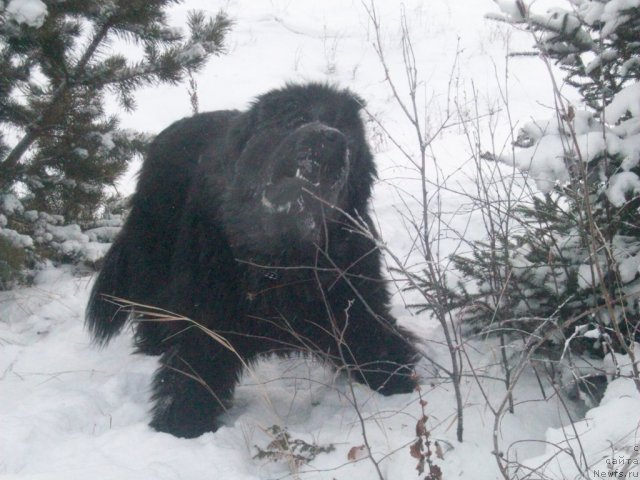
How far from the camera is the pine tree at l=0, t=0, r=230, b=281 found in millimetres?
4273

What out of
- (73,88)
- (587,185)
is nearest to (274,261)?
(587,185)

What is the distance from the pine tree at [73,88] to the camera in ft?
14.0

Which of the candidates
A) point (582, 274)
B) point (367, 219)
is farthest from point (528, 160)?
point (367, 219)

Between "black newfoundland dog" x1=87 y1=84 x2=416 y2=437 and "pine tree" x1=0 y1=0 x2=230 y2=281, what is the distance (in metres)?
1.25

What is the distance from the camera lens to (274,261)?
10.7ft

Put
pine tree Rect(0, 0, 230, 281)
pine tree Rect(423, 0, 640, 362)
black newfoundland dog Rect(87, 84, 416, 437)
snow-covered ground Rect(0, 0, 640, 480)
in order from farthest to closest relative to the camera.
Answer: pine tree Rect(0, 0, 230, 281) < black newfoundland dog Rect(87, 84, 416, 437) < pine tree Rect(423, 0, 640, 362) < snow-covered ground Rect(0, 0, 640, 480)

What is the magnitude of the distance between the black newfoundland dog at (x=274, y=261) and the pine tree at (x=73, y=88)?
4.10 feet

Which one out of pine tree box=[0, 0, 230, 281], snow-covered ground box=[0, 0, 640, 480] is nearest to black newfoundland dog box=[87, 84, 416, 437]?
snow-covered ground box=[0, 0, 640, 480]

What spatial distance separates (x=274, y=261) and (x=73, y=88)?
7.16 feet

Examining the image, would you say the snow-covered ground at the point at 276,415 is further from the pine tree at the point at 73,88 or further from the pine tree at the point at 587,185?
the pine tree at the point at 73,88

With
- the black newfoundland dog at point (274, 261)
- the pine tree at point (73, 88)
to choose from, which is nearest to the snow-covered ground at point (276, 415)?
the black newfoundland dog at point (274, 261)

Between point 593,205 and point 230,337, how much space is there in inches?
69.2

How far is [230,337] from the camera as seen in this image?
10.8 feet

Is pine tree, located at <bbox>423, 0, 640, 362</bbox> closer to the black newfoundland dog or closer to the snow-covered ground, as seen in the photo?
the snow-covered ground
